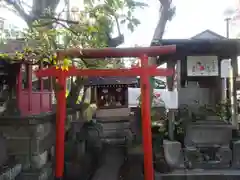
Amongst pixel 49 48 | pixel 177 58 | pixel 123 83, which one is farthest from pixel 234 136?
pixel 123 83

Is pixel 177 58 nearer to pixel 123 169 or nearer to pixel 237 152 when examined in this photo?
pixel 237 152

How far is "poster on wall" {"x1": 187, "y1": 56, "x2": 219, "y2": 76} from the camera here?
32.0ft

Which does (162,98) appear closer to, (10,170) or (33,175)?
(33,175)

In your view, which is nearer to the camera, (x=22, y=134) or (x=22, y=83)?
(x=22, y=134)

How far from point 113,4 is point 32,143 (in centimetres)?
433

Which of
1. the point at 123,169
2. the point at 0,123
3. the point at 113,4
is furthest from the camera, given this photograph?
the point at 123,169

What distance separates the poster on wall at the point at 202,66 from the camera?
975 centimetres

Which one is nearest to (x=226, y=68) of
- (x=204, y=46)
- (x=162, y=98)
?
(x=204, y=46)

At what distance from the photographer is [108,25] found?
620cm

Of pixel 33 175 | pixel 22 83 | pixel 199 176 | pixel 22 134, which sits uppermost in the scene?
pixel 22 83

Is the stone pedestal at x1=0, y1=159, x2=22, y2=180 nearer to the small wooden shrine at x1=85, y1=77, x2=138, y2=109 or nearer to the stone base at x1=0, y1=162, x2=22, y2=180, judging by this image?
the stone base at x1=0, y1=162, x2=22, y2=180

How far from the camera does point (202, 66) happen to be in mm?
9789

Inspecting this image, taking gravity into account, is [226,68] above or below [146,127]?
above

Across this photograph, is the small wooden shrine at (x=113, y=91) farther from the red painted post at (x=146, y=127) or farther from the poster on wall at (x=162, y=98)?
the red painted post at (x=146, y=127)
